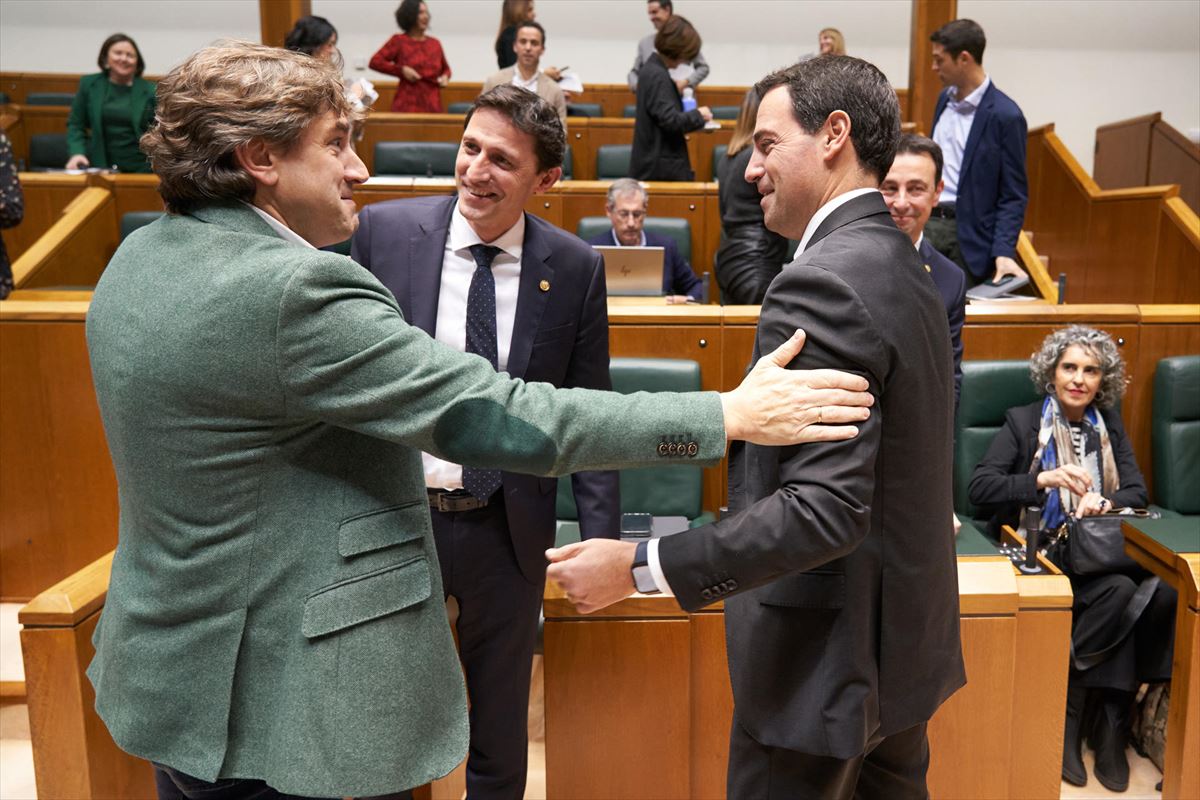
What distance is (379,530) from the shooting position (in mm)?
958

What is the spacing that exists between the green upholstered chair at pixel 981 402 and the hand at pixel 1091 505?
0.25m

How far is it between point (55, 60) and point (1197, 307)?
7.75 metres

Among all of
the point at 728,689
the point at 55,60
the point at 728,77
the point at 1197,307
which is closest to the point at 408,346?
the point at 728,689

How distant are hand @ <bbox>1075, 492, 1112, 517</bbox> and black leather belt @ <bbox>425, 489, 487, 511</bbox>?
1390 mm

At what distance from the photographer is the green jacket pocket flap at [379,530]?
94cm

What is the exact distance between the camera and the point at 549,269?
5.20 ft

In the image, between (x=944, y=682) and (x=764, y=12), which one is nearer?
(x=944, y=682)

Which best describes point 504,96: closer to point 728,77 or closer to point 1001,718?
point 1001,718

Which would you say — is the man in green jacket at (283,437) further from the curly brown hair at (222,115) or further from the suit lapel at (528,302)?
the suit lapel at (528,302)

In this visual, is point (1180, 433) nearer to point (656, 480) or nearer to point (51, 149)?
point (656, 480)

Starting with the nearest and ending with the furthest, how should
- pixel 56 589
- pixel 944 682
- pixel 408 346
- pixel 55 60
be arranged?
pixel 408 346 → pixel 944 682 → pixel 56 589 → pixel 55 60

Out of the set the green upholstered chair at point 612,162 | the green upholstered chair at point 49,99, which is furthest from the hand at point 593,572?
the green upholstered chair at point 49,99

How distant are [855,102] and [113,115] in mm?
4259

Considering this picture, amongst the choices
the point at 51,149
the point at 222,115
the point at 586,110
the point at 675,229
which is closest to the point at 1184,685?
the point at 222,115
